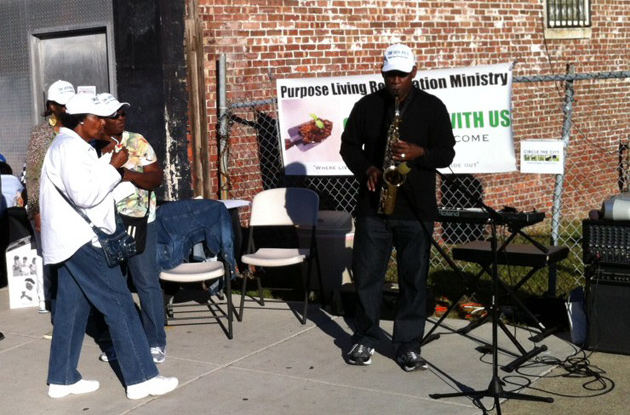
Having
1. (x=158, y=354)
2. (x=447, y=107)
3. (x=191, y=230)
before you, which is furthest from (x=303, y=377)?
(x=447, y=107)

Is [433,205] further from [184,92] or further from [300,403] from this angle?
[184,92]

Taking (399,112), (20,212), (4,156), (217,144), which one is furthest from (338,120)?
(4,156)

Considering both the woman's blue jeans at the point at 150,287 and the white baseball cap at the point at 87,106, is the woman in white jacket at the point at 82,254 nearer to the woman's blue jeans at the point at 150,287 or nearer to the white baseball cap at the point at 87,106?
the white baseball cap at the point at 87,106

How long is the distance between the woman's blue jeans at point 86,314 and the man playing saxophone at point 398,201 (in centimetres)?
155

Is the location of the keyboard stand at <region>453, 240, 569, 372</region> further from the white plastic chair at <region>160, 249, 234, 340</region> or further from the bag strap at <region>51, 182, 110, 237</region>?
the bag strap at <region>51, 182, 110, 237</region>

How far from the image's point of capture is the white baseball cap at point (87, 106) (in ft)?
19.2

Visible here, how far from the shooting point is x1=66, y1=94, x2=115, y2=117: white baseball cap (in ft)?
19.2

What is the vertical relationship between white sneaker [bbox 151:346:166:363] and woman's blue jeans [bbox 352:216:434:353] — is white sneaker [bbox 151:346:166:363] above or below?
below

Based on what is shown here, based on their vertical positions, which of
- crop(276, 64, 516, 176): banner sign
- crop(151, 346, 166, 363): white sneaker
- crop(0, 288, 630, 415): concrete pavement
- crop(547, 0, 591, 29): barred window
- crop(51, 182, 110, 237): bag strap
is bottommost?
crop(0, 288, 630, 415): concrete pavement


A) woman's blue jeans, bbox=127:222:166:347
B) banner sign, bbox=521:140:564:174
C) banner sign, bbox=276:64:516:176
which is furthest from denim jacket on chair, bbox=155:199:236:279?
banner sign, bbox=521:140:564:174

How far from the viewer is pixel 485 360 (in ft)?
22.0

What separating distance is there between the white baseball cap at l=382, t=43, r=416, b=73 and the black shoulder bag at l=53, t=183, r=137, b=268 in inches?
80.1

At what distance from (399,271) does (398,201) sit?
507 millimetres

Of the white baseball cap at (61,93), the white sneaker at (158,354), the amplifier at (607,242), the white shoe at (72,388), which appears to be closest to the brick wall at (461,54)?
the white baseball cap at (61,93)
